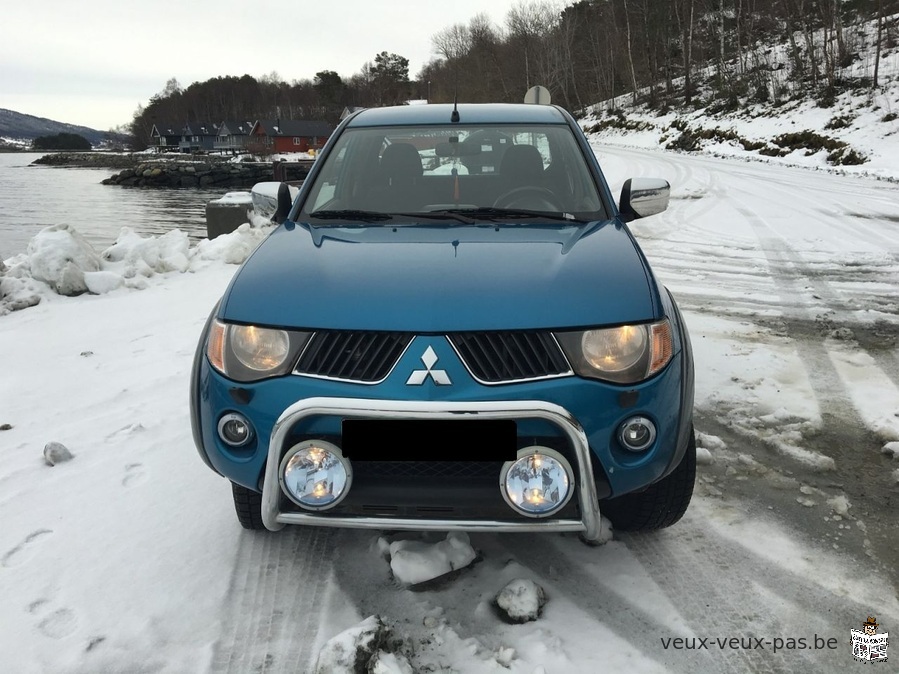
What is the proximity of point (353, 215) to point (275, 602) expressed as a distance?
1.60m

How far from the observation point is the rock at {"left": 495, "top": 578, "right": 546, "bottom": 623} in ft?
6.68

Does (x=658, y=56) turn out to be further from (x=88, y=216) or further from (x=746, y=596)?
(x=746, y=596)

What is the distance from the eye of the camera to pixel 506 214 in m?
2.78

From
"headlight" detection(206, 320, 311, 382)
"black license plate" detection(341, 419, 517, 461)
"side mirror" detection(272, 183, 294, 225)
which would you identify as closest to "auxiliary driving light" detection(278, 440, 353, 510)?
"black license plate" detection(341, 419, 517, 461)

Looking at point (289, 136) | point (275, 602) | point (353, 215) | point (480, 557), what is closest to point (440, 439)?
point (480, 557)

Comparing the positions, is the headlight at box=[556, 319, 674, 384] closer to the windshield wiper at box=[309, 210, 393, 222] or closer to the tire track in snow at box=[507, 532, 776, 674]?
the tire track in snow at box=[507, 532, 776, 674]

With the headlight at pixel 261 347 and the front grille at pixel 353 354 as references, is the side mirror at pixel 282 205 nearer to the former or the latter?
the headlight at pixel 261 347

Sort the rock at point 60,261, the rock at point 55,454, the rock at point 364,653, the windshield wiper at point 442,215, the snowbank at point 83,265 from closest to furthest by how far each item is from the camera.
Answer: the rock at point 364,653 → the windshield wiper at point 442,215 → the rock at point 55,454 → the snowbank at point 83,265 → the rock at point 60,261

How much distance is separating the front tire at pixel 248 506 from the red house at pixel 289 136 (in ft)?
314

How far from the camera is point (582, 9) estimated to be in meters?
67.2

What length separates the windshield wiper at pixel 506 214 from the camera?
9.03ft

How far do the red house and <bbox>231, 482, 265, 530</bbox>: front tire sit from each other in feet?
314

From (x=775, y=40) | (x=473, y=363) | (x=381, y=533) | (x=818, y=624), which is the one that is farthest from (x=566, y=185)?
(x=775, y=40)

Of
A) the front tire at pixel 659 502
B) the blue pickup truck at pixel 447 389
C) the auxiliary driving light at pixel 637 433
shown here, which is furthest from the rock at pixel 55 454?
the auxiliary driving light at pixel 637 433
